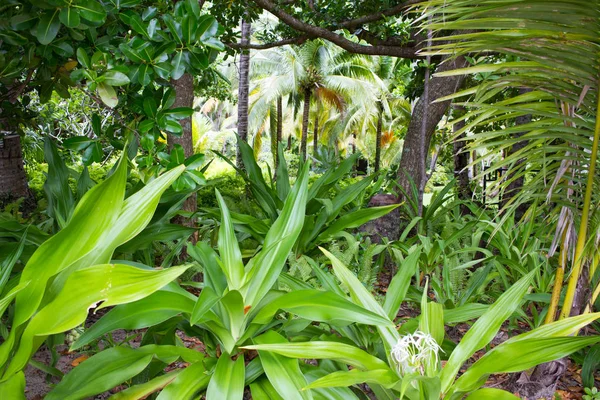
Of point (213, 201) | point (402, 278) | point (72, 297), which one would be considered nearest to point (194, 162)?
point (72, 297)

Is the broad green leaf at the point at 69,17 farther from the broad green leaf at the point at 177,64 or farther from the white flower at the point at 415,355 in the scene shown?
the white flower at the point at 415,355

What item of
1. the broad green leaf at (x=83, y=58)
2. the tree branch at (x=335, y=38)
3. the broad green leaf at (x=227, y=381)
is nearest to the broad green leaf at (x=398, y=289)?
the broad green leaf at (x=227, y=381)

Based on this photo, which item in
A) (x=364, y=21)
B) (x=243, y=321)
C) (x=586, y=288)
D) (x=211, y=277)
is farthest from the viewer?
(x=364, y=21)

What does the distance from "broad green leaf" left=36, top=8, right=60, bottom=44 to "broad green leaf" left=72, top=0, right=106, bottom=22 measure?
0.11m

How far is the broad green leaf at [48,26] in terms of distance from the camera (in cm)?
159

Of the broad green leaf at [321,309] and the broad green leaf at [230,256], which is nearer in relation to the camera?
the broad green leaf at [321,309]

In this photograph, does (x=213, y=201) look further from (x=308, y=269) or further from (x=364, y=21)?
(x=308, y=269)

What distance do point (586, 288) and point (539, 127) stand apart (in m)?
0.68

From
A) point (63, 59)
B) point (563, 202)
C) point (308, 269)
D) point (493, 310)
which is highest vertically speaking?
point (63, 59)

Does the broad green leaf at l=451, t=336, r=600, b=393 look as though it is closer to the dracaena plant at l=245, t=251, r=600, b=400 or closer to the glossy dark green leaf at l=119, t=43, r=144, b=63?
the dracaena plant at l=245, t=251, r=600, b=400

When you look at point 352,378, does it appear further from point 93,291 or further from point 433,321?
point 93,291

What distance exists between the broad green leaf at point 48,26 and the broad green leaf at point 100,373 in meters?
1.02

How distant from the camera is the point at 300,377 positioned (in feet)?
4.96

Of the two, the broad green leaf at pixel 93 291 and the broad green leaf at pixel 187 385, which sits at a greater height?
the broad green leaf at pixel 93 291
